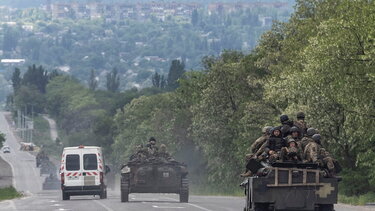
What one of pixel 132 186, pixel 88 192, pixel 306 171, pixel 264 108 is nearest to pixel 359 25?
pixel 132 186

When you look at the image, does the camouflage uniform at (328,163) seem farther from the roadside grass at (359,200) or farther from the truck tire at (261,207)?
Result: the roadside grass at (359,200)

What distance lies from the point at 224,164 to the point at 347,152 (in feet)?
98.6

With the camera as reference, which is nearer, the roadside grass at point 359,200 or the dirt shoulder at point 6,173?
the roadside grass at point 359,200

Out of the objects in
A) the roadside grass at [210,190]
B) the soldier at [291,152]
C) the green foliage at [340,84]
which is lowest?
the roadside grass at [210,190]

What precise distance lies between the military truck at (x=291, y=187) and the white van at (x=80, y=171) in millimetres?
28433

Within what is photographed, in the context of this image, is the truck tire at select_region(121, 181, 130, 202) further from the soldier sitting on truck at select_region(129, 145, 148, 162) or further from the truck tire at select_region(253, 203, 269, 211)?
the truck tire at select_region(253, 203, 269, 211)

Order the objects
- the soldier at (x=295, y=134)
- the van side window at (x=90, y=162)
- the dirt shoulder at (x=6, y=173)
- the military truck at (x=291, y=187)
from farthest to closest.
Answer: the dirt shoulder at (x=6, y=173) → the van side window at (x=90, y=162) → the soldier at (x=295, y=134) → the military truck at (x=291, y=187)

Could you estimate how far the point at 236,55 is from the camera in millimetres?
97125

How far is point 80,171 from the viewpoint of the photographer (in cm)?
5709

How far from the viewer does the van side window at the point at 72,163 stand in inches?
2245

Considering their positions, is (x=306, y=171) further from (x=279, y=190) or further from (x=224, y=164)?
(x=224, y=164)

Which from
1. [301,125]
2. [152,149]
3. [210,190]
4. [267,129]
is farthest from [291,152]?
[210,190]

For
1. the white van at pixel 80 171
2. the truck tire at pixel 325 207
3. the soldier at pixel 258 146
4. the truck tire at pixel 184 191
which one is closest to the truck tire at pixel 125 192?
the truck tire at pixel 184 191

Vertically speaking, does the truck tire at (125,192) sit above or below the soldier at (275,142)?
below
